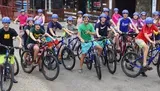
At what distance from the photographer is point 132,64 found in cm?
1007

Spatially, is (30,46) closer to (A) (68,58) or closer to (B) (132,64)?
(A) (68,58)

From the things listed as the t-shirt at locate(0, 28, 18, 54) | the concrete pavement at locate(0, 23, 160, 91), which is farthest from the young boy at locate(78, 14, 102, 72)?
the t-shirt at locate(0, 28, 18, 54)

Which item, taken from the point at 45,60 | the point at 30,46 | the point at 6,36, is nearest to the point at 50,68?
the point at 45,60

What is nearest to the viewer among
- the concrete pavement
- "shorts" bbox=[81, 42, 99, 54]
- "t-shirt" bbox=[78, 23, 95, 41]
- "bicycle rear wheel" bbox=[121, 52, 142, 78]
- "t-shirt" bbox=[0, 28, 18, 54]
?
"t-shirt" bbox=[0, 28, 18, 54]

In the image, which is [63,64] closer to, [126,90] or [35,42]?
[35,42]

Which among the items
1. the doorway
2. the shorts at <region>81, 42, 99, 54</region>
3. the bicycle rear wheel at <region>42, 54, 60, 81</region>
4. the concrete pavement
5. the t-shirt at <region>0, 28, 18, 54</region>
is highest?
the doorway

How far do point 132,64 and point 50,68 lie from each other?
2.33 m

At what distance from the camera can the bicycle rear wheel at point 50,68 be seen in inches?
376

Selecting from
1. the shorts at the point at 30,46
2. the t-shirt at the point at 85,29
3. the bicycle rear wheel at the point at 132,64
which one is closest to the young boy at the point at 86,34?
the t-shirt at the point at 85,29

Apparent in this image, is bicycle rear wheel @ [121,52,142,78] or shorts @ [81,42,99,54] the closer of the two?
bicycle rear wheel @ [121,52,142,78]

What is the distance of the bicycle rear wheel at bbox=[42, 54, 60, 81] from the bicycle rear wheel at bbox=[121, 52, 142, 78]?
83.6 inches

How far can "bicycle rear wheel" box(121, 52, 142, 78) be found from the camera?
392 inches

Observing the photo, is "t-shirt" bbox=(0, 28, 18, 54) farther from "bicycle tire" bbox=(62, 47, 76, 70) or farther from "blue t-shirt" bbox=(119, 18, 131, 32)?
"blue t-shirt" bbox=(119, 18, 131, 32)

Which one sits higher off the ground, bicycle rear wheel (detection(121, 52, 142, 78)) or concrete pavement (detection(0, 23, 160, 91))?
bicycle rear wheel (detection(121, 52, 142, 78))
